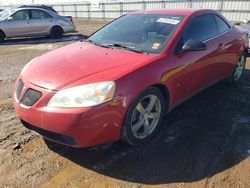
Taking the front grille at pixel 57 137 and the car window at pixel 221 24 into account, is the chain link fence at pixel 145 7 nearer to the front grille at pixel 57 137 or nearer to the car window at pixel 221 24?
the car window at pixel 221 24

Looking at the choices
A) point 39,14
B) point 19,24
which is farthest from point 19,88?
point 39,14

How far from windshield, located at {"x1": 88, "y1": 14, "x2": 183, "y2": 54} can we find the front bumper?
3.84 ft

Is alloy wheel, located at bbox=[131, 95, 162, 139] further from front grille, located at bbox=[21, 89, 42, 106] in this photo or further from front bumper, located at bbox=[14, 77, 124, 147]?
front grille, located at bbox=[21, 89, 42, 106]

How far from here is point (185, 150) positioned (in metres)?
3.65

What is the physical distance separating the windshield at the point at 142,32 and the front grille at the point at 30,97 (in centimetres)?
146

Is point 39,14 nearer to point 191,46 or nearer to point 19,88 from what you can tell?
point 19,88

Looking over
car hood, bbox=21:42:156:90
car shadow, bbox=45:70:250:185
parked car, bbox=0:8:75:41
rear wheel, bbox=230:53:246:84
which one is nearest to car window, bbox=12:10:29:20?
parked car, bbox=0:8:75:41

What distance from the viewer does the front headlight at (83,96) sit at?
307 cm

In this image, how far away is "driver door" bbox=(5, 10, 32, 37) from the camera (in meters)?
13.2

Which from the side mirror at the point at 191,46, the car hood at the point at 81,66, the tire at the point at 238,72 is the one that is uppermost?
the side mirror at the point at 191,46

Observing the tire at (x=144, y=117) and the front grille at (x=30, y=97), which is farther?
the tire at (x=144, y=117)

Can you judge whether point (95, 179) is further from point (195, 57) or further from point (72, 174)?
point (195, 57)

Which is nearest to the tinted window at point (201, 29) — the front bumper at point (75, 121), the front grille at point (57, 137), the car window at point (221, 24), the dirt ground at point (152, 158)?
the car window at point (221, 24)

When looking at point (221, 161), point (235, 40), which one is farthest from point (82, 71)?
point (235, 40)
